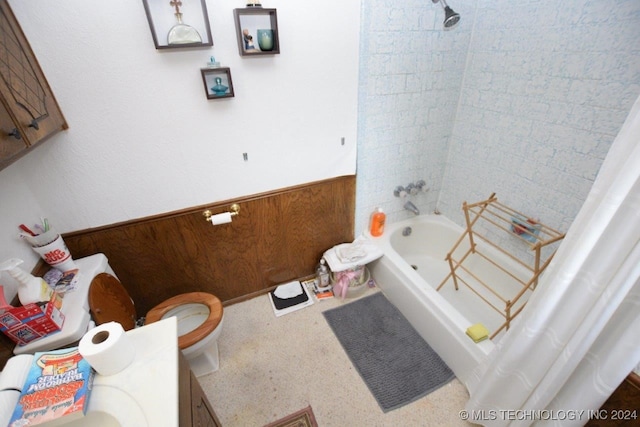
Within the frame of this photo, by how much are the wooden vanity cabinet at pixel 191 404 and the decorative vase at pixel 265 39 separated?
4.20 ft

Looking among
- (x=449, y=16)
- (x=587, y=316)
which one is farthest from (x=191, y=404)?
(x=449, y=16)

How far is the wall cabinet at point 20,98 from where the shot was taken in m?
0.75

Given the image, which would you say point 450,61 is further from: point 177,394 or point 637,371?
point 177,394

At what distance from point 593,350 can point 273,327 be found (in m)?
1.53

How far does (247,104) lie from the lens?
136cm

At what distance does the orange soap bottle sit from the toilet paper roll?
1782mm

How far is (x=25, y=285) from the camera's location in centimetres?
92

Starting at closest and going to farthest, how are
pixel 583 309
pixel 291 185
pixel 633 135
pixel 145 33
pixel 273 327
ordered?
1. pixel 633 135
2. pixel 583 309
3. pixel 145 33
4. pixel 291 185
5. pixel 273 327

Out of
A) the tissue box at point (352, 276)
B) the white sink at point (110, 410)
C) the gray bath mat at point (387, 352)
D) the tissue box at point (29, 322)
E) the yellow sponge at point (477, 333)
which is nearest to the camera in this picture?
the white sink at point (110, 410)

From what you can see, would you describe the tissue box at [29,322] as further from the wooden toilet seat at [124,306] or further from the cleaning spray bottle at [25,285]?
the wooden toilet seat at [124,306]

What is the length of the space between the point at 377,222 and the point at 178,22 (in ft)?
5.21

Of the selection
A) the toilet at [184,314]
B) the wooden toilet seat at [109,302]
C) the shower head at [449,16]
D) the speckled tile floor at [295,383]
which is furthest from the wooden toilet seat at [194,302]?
the shower head at [449,16]

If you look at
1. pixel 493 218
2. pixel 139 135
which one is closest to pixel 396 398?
pixel 493 218

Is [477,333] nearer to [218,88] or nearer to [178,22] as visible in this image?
[218,88]
